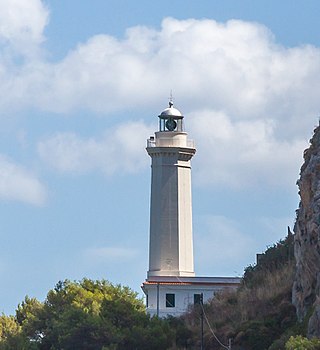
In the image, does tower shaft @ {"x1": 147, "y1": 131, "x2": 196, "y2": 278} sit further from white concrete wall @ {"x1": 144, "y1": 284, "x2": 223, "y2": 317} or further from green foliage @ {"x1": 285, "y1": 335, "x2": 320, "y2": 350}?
green foliage @ {"x1": 285, "y1": 335, "x2": 320, "y2": 350}

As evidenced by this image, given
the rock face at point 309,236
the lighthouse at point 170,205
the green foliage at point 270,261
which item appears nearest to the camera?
the rock face at point 309,236

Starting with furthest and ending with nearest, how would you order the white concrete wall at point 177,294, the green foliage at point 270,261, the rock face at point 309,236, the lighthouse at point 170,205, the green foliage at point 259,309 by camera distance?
the lighthouse at point 170,205
the white concrete wall at point 177,294
the green foliage at point 270,261
the green foliage at point 259,309
the rock face at point 309,236

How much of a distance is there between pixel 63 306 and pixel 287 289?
16010 mm

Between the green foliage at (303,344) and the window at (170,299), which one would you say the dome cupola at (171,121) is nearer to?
the window at (170,299)

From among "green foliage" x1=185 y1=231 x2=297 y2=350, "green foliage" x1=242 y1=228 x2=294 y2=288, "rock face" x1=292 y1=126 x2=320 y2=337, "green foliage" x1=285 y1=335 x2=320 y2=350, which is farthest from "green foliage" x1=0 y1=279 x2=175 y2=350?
"green foliage" x1=285 y1=335 x2=320 y2=350

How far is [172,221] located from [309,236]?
119 feet

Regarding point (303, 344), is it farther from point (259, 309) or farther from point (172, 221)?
point (172, 221)

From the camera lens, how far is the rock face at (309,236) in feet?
193

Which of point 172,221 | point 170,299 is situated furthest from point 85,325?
point 172,221

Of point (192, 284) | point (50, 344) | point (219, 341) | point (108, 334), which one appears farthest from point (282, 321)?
point (192, 284)

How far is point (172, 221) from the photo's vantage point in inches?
3772

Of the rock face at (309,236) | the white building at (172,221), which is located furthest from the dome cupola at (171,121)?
the rock face at (309,236)

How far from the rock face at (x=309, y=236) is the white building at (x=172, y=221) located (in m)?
27.5

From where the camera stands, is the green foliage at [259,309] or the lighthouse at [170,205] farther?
the lighthouse at [170,205]
